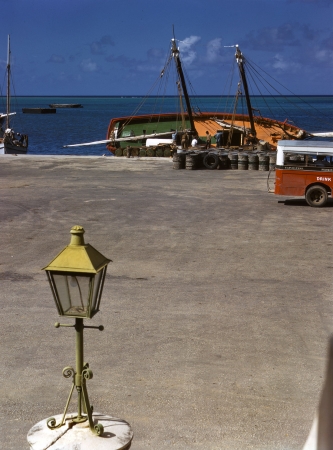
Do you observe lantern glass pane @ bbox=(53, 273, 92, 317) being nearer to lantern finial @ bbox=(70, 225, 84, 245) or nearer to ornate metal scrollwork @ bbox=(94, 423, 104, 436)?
lantern finial @ bbox=(70, 225, 84, 245)

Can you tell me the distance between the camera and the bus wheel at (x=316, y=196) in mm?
22734

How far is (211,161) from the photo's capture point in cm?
3391

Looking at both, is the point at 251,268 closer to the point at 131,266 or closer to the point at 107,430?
the point at 131,266

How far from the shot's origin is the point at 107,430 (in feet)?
16.6

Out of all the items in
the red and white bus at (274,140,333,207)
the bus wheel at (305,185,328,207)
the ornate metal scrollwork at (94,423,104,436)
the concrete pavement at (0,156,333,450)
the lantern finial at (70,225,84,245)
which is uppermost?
the lantern finial at (70,225,84,245)

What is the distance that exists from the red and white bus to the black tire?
1127 centimetres

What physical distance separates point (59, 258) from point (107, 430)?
1.37 meters

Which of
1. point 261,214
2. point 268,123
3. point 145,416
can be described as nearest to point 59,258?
point 145,416

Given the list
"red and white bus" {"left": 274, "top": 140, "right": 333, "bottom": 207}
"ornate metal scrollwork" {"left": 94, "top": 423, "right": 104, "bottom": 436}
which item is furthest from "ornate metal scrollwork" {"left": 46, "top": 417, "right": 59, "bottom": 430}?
"red and white bus" {"left": 274, "top": 140, "right": 333, "bottom": 207}

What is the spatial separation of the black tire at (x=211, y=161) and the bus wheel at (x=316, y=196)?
11.3m

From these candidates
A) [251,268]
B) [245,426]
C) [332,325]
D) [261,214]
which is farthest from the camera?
[261,214]

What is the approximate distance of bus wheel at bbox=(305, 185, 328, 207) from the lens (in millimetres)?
22734

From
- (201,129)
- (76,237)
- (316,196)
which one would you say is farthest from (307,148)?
(201,129)

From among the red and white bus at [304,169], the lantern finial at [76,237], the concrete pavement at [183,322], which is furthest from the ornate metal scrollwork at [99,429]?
the red and white bus at [304,169]
